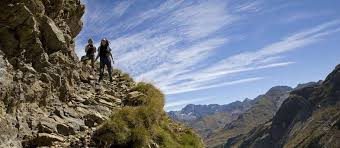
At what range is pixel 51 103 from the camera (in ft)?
66.5

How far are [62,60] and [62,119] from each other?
5093 millimetres

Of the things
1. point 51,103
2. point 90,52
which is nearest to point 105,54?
point 90,52

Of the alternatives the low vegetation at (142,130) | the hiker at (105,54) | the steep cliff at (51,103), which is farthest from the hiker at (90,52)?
the low vegetation at (142,130)

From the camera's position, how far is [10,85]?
16.7 m

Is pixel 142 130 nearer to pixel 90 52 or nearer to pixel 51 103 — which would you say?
pixel 51 103

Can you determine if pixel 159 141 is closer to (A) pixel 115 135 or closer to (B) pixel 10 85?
(A) pixel 115 135

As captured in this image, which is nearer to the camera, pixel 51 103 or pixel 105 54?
pixel 51 103

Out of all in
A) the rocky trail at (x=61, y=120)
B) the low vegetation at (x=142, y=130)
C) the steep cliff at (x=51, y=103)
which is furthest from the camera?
the low vegetation at (x=142, y=130)

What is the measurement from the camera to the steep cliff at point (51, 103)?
16.7m

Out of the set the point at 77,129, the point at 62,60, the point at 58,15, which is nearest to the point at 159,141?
the point at 77,129

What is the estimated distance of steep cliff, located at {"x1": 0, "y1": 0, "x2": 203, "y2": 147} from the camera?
16.7m

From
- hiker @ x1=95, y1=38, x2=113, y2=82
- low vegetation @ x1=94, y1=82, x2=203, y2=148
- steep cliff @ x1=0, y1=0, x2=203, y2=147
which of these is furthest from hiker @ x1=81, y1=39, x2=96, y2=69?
low vegetation @ x1=94, y1=82, x2=203, y2=148

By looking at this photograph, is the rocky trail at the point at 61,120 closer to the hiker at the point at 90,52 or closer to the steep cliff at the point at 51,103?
the steep cliff at the point at 51,103

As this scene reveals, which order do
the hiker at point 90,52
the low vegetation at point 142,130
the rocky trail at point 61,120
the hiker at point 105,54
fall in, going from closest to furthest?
A: the rocky trail at point 61,120 < the low vegetation at point 142,130 < the hiker at point 105,54 < the hiker at point 90,52
